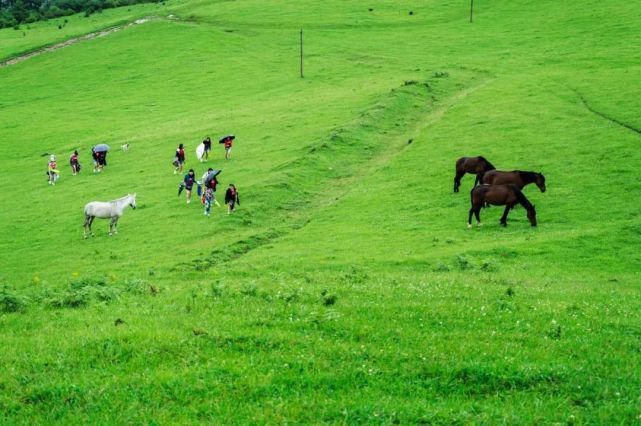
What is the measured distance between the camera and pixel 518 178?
1387 inches

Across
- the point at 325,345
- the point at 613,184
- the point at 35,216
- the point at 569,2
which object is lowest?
the point at 35,216

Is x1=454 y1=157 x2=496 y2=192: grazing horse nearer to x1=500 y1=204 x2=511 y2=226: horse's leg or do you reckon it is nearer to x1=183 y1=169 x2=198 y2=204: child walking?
x1=500 y1=204 x2=511 y2=226: horse's leg

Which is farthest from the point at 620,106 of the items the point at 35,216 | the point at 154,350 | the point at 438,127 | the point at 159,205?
the point at 154,350

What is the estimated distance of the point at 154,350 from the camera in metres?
14.0

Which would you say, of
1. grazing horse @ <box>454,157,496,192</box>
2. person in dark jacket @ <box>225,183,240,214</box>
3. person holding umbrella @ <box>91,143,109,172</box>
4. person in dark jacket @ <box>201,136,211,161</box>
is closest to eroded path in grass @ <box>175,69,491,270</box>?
person in dark jacket @ <box>225,183,240,214</box>

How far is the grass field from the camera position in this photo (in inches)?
495

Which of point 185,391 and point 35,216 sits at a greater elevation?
point 185,391

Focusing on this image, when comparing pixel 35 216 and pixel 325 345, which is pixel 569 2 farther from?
pixel 325 345

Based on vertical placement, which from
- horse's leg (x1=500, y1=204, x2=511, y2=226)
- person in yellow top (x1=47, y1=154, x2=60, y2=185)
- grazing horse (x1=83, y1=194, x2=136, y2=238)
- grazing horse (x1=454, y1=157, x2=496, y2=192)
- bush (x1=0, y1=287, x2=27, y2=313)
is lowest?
person in yellow top (x1=47, y1=154, x2=60, y2=185)

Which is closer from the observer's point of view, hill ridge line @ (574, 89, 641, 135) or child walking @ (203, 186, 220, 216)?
child walking @ (203, 186, 220, 216)

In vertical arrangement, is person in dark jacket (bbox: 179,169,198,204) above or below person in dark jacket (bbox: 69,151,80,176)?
above

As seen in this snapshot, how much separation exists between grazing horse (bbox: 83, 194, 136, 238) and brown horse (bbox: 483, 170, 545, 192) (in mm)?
19618

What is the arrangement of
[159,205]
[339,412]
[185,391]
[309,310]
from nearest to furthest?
[339,412] → [185,391] → [309,310] → [159,205]

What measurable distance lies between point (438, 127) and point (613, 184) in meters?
18.8
